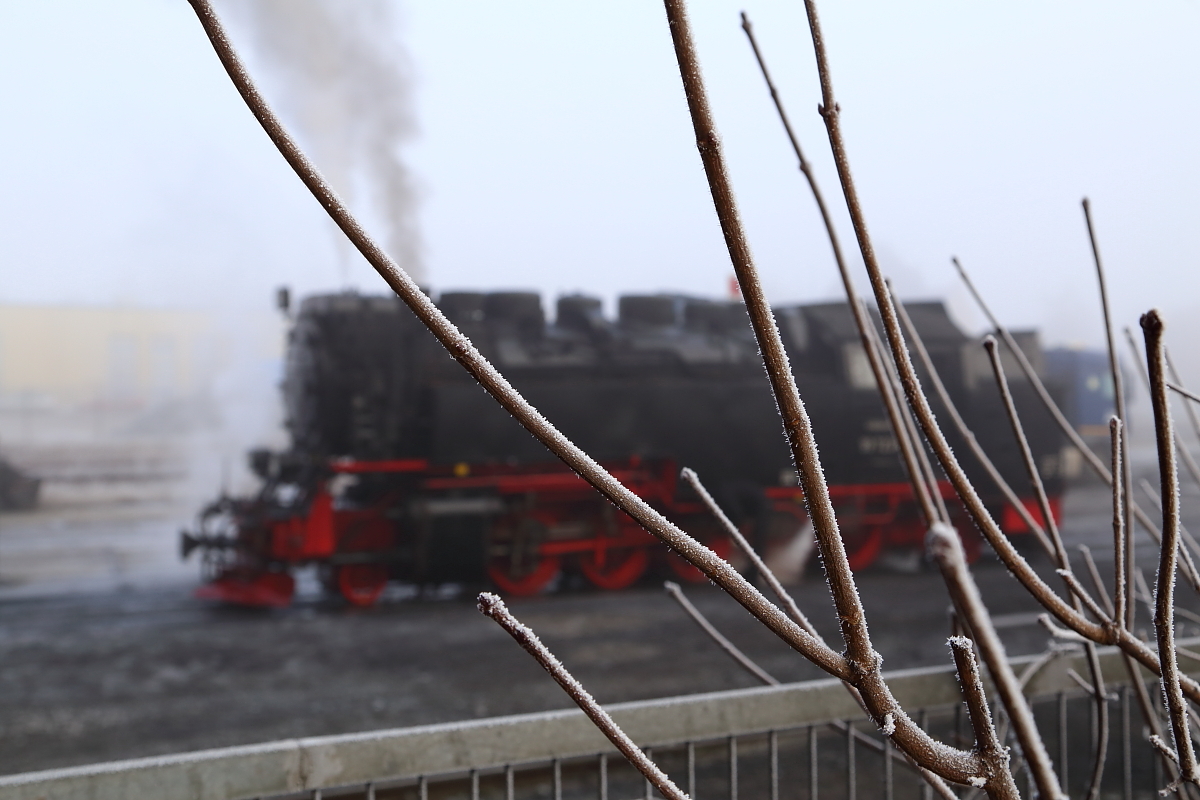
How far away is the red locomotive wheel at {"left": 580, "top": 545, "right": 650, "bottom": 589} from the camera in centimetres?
1023

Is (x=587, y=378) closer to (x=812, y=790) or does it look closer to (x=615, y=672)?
(x=615, y=672)

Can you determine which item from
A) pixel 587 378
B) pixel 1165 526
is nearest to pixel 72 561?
pixel 587 378

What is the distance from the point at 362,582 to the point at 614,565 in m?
2.57

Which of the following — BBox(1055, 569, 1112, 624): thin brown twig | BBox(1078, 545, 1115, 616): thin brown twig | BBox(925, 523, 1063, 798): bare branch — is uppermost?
BBox(925, 523, 1063, 798): bare branch

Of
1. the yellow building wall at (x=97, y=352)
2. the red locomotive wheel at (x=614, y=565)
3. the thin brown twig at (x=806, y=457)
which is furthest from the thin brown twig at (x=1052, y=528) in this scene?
the yellow building wall at (x=97, y=352)

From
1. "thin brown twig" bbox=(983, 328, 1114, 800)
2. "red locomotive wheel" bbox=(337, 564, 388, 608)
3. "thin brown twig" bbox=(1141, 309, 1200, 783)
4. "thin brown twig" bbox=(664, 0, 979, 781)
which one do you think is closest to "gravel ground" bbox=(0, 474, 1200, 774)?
"red locomotive wheel" bbox=(337, 564, 388, 608)

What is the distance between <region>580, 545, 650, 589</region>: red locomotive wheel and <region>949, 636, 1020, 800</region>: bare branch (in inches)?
379

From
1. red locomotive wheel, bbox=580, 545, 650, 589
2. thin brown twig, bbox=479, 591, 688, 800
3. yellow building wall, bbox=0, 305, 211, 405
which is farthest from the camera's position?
yellow building wall, bbox=0, 305, 211, 405

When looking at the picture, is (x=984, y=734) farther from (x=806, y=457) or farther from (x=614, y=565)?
(x=614, y=565)

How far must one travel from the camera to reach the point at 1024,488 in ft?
39.0

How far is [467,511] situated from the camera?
9.45 meters

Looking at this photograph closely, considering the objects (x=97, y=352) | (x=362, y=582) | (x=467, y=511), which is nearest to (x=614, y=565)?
(x=467, y=511)

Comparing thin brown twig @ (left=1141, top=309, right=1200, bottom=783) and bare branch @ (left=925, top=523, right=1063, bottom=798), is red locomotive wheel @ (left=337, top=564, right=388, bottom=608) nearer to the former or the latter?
thin brown twig @ (left=1141, top=309, right=1200, bottom=783)

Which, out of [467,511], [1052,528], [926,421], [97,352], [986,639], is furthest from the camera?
[97,352]
